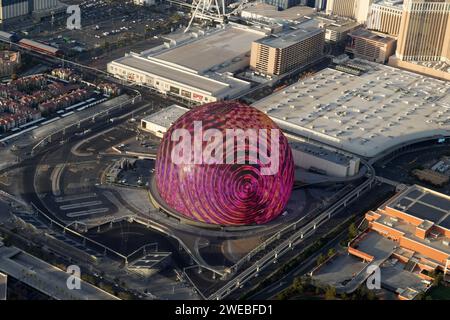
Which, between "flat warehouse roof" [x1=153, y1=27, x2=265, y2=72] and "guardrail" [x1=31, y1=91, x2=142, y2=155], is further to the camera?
"flat warehouse roof" [x1=153, y1=27, x2=265, y2=72]

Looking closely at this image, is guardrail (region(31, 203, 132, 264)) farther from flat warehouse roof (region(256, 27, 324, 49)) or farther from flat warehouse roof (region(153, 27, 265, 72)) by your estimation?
flat warehouse roof (region(256, 27, 324, 49))

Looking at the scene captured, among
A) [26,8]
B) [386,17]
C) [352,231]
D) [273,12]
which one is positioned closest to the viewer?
[352,231]

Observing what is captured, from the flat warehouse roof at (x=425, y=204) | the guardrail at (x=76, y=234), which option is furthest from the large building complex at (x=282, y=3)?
the guardrail at (x=76, y=234)

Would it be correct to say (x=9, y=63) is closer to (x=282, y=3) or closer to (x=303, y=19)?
(x=303, y=19)

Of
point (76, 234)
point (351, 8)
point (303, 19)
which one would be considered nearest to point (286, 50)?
point (303, 19)

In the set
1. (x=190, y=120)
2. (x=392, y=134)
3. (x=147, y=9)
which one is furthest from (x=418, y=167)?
(x=147, y=9)

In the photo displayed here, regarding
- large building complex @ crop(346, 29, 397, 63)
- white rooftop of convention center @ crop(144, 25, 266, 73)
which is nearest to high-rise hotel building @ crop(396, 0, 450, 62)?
large building complex @ crop(346, 29, 397, 63)
